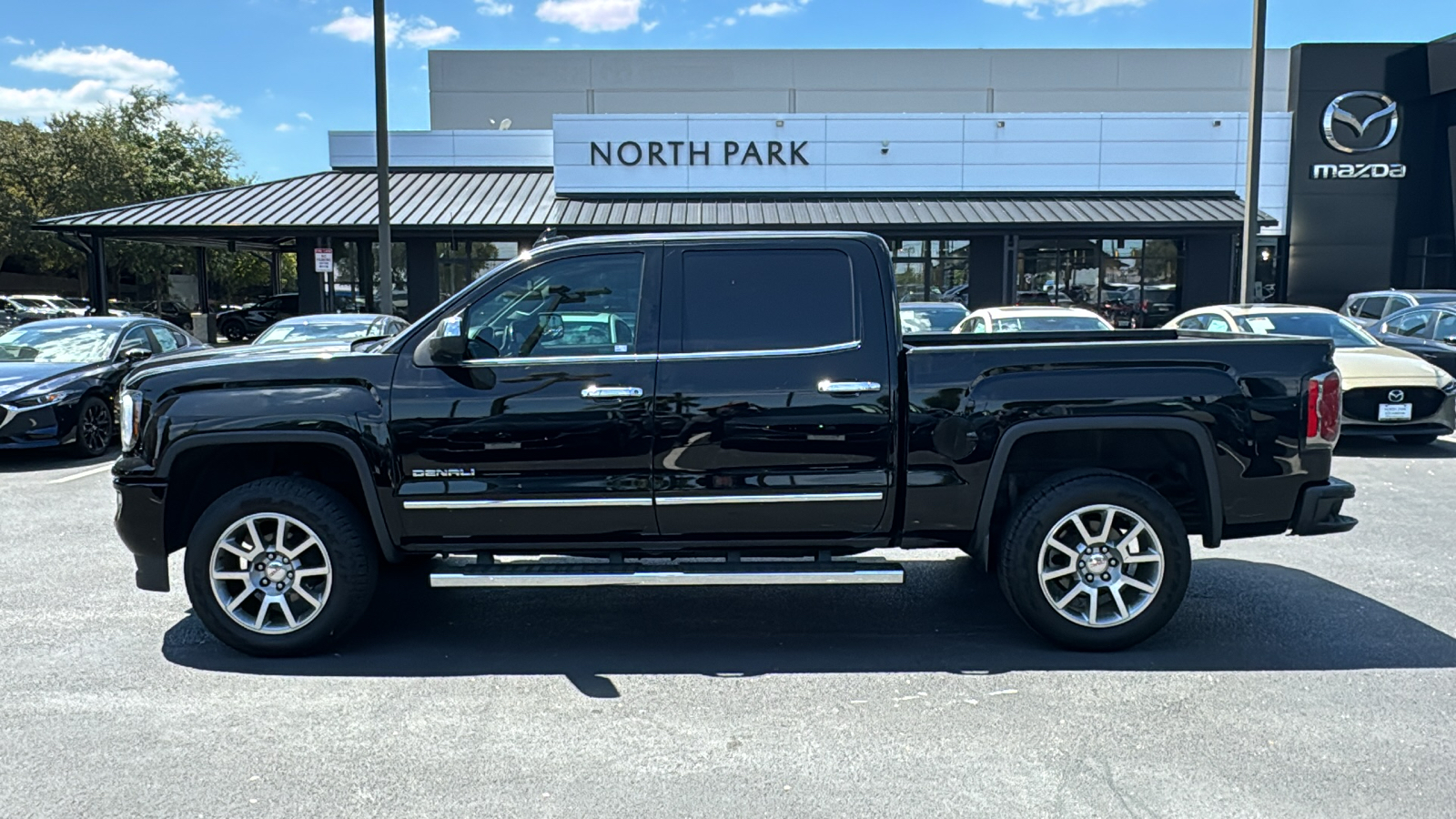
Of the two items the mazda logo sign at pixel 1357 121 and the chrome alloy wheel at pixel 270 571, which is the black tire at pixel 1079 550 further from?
the mazda logo sign at pixel 1357 121

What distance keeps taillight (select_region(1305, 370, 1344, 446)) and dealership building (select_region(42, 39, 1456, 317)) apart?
51.3 feet

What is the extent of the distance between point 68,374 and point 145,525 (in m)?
7.04

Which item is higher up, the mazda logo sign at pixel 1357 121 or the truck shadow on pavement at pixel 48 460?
the mazda logo sign at pixel 1357 121

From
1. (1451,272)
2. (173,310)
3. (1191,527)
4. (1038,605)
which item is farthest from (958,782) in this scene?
(173,310)

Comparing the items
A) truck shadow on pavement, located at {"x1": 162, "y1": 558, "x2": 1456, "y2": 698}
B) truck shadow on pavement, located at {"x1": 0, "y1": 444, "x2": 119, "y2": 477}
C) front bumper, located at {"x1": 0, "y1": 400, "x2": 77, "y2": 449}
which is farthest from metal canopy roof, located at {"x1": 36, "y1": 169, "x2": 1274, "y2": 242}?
truck shadow on pavement, located at {"x1": 162, "y1": 558, "x2": 1456, "y2": 698}

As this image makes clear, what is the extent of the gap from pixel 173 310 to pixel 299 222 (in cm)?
1813

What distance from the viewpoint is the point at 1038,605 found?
4.65 metres

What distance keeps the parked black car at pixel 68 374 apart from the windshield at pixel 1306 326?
36.3 feet

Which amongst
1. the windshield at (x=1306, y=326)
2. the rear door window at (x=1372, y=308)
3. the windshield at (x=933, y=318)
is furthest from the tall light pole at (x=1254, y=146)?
the windshield at (x=933, y=318)

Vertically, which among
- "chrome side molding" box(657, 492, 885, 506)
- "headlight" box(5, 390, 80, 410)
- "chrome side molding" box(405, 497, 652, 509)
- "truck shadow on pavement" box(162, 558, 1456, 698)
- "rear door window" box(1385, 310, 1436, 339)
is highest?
"rear door window" box(1385, 310, 1436, 339)

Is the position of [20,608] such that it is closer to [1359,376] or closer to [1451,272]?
[1359,376]

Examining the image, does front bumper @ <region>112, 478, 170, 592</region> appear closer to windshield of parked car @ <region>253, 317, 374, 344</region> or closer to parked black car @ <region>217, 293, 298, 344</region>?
windshield of parked car @ <region>253, 317, 374, 344</region>

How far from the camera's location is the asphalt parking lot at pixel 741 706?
Answer: 3373 millimetres

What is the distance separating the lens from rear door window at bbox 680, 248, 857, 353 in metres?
4.68
